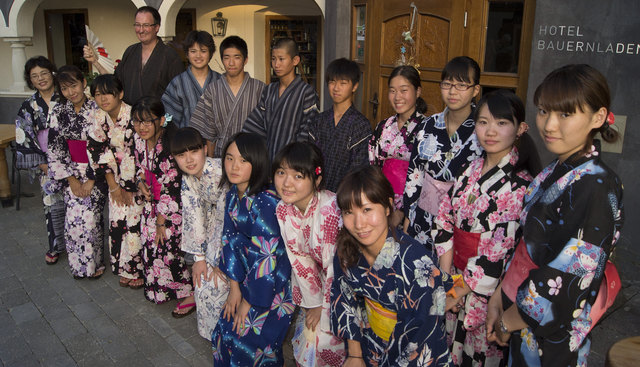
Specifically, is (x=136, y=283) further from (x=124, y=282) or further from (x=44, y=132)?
(x=44, y=132)

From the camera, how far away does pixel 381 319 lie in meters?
2.33

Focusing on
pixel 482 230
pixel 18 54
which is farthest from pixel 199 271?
pixel 18 54

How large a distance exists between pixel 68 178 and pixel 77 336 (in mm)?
1546

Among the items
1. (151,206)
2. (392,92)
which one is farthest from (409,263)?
(151,206)

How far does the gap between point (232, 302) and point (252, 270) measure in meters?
0.27

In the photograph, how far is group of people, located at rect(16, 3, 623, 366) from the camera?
1.88 metres

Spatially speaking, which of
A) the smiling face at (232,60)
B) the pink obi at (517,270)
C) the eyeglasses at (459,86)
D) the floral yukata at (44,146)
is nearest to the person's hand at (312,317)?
the pink obi at (517,270)

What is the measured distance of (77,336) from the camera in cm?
347

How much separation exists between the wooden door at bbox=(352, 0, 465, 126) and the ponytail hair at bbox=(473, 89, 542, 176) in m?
2.39

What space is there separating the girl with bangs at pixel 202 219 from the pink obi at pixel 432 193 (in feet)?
4.59

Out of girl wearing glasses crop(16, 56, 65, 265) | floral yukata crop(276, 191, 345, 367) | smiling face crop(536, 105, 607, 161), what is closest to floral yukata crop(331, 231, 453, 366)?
floral yukata crop(276, 191, 345, 367)

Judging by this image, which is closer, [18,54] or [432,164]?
[432,164]

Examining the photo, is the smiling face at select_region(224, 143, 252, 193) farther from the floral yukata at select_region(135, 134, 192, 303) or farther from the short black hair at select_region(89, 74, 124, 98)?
the short black hair at select_region(89, 74, 124, 98)

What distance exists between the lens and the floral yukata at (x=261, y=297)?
9.59ft
